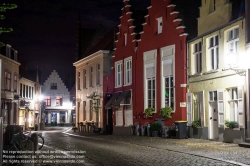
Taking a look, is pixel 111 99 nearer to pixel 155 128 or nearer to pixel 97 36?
pixel 155 128

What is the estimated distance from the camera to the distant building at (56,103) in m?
75.1

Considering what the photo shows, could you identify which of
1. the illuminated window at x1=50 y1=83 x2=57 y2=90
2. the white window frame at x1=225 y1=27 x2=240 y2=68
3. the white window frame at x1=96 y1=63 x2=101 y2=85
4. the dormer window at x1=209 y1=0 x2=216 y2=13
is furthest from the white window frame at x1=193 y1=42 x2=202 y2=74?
the illuminated window at x1=50 y1=83 x2=57 y2=90

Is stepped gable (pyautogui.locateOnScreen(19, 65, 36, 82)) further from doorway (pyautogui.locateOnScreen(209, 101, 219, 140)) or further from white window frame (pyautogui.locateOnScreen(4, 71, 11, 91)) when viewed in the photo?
doorway (pyautogui.locateOnScreen(209, 101, 219, 140))

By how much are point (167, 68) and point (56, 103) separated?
4885 cm

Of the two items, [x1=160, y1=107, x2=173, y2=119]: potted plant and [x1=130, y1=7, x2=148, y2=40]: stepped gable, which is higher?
[x1=130, y1=7, x2=148, y2=40]: stepped gable

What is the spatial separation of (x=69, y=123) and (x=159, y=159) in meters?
61.8

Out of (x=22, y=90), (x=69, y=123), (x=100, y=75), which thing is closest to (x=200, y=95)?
(x=100, y=75)

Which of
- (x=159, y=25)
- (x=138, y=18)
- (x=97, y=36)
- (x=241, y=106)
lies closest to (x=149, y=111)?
(x=159, y=25)

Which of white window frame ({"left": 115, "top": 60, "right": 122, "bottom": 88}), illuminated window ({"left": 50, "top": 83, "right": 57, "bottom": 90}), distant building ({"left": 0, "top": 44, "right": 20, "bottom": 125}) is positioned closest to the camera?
white window frame ({"left": 115, "top": 60, "right": 122, "bottom": 88})

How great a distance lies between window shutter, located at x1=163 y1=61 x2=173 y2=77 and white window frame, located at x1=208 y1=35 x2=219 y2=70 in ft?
15.3

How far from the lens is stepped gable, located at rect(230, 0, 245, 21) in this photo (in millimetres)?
20834

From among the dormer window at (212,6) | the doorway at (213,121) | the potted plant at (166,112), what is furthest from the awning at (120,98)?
the dormer window at (212,6)

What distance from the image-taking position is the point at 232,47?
21.3 meters

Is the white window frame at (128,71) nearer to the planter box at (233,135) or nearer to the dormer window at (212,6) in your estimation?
the dormer window at (212,6)
